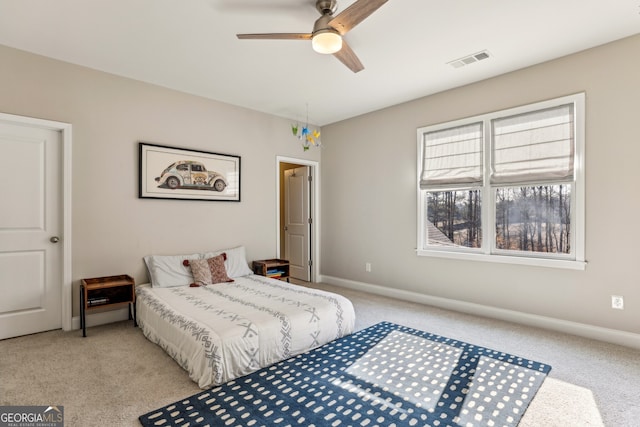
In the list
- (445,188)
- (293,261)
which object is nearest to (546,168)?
(445,188)

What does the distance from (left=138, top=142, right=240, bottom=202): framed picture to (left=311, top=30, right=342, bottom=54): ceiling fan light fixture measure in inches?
96.8

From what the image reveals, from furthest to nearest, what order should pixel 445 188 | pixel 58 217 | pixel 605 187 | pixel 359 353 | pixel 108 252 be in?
pixel 445 188 → pixel 108 252 → pixel 58 217 → pixel 605 187 → pixel 359 353

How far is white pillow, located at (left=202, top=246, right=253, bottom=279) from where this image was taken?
426 centimetres

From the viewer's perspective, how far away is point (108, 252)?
3607 millimetres

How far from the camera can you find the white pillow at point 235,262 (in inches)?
168

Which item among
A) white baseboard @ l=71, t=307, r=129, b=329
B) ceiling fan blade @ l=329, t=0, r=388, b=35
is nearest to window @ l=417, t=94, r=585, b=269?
ceiling fan blade @ l=329, t=0, r=388, b=35

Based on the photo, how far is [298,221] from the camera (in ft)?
19.9

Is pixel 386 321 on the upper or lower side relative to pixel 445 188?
lower

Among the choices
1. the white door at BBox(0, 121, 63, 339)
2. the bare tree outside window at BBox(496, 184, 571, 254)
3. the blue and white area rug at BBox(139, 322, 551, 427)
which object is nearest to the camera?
the blue and white area rug at BBox(139, 322, 551, 427)

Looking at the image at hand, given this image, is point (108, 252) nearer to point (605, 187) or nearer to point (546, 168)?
point (546, 168)

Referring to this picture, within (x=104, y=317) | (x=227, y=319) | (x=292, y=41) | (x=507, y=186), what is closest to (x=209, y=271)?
(x=104, y=317)

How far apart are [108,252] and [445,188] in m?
4.05

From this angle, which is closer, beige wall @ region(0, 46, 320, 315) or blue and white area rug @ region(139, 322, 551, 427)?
blue and white area rug @ region(139, 322, 551, 427)

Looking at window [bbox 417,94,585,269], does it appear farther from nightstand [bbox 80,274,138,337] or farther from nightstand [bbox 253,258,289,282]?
nightstand [bbox 80,274,138,337]
